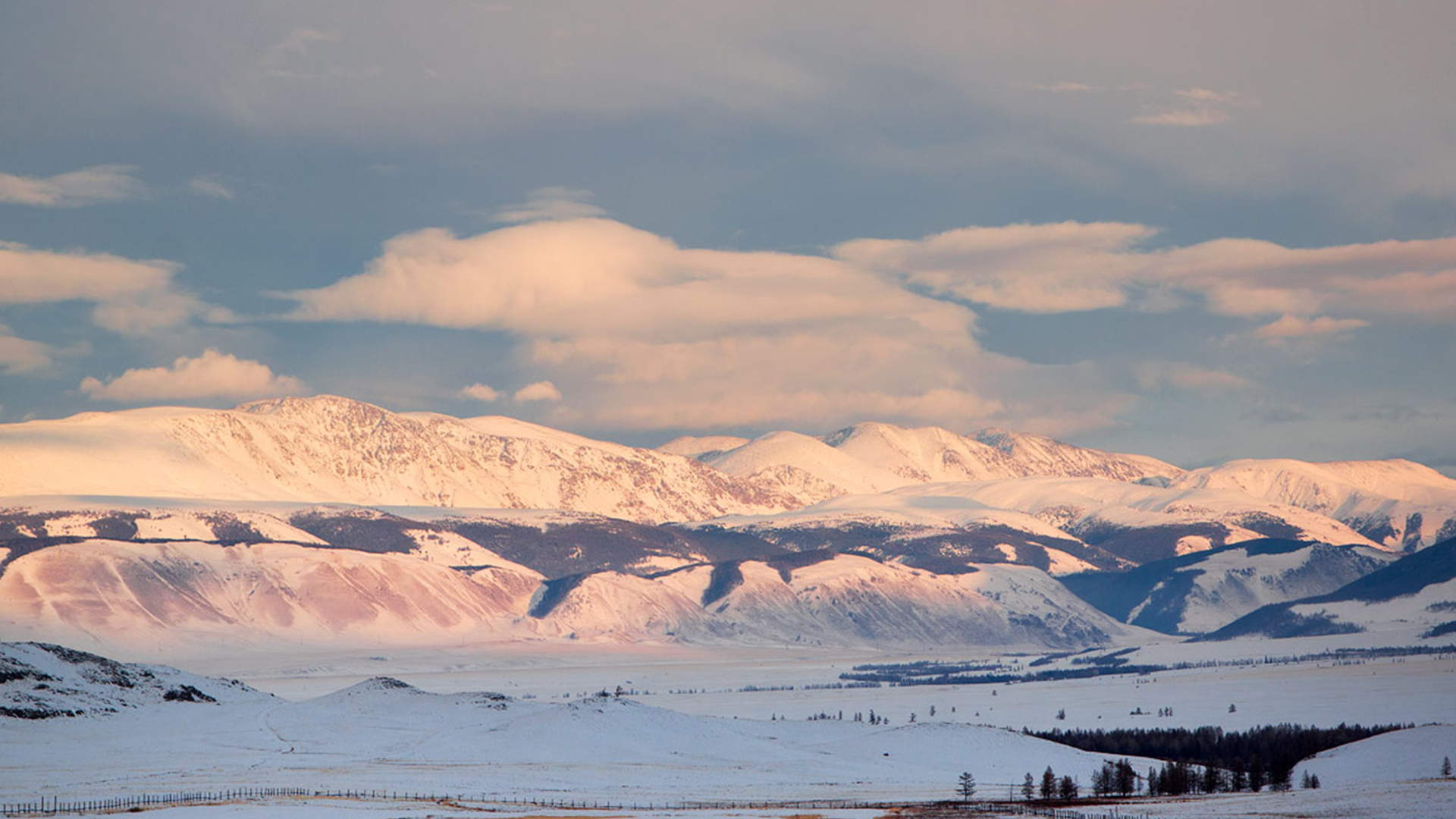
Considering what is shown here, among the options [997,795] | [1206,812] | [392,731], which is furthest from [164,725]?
[1206,812]

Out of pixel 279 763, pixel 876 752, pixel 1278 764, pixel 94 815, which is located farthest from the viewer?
pixel 876 752

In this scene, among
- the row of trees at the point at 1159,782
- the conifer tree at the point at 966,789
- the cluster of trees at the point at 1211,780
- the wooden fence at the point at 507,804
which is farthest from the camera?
the cluster of trees at the point at 1211,780

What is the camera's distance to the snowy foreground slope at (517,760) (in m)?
154

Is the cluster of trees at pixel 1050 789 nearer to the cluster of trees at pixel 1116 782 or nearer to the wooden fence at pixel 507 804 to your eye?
the cluster of trees at pixel 1116 782

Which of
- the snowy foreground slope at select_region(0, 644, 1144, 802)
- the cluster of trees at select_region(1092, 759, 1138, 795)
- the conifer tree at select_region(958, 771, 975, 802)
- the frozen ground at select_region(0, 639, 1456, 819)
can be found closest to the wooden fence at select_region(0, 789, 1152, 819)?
the conifer tree at select_region(958, 771, 975, 802)

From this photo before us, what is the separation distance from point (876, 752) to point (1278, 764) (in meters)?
43.2

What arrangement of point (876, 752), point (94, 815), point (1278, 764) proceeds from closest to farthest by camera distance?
1. point (94, 815)
2. point (1278, 764)
3. point (876, 752)

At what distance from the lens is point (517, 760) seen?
595 feet

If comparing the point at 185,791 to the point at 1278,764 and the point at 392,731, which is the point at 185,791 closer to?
the point at 392,731

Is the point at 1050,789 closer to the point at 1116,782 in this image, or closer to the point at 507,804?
the point at 1116,782

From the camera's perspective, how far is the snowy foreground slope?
6048 inches

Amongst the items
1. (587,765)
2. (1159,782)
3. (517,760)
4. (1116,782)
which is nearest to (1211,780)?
(1159,782)

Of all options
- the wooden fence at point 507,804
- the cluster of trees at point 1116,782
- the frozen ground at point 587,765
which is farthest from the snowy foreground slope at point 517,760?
the cluster of trees at point 1116,782

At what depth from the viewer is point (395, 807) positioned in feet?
440
